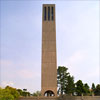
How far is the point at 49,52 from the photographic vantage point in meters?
30.2

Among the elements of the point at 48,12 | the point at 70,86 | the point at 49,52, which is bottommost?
the point at 70,86

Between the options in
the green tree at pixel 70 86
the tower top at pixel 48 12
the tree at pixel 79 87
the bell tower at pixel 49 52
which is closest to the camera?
the bell tower at pixel 49 52

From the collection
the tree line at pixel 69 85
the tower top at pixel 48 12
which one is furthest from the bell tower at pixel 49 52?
the tree line at pixel 69 85

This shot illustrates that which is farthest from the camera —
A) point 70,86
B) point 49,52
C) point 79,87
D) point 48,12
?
point 48,12

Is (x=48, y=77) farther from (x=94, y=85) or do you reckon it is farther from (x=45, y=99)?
(x=94, y=85)

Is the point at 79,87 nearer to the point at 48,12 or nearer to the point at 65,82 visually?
the point at 65,82

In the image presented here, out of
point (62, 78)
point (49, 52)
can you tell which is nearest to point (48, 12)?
point (49, 52)

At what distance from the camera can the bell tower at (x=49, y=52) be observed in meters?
28.5

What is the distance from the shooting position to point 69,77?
32.5 meters

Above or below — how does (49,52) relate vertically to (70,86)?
above

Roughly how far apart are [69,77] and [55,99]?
271 inches

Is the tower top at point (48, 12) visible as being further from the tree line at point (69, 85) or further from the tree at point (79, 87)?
the tree at point (79, 87)

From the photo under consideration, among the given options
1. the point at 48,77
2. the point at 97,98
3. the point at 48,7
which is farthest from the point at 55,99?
the point at 48,7

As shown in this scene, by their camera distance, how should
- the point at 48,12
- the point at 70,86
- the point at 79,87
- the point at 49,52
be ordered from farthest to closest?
the point at 48,12 < the point at 70,86 < the point at 79,87 < the point at 49,52
